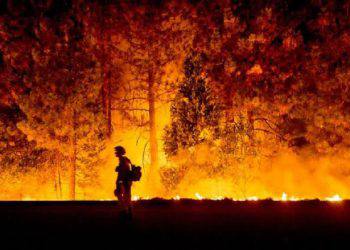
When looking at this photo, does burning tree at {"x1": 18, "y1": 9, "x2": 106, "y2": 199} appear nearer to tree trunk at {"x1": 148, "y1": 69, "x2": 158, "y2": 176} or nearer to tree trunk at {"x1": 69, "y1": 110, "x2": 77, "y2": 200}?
tree trunk at {"x1": 69, "y1": 110, "x2": 77, "y2": 200}

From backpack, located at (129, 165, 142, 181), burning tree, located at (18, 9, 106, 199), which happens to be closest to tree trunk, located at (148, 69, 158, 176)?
burning tree, located at (18, 9, 106, 199)

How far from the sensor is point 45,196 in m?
21.4


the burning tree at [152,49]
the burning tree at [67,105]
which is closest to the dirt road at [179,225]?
the burning tree at [67,105]

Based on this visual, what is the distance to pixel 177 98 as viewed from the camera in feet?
66.1

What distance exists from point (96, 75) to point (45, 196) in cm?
550

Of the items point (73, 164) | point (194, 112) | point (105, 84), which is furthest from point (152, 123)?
point (73, 164)

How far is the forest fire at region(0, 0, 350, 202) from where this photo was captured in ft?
64.5

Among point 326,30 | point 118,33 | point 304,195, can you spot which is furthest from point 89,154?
point 326,30

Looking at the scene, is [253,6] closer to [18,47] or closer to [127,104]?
[127,104]

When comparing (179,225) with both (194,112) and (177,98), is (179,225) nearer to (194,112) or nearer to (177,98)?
(194,112)

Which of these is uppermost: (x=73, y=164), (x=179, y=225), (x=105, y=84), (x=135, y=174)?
(x=105, y=84)

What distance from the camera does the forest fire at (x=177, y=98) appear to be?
774 inches

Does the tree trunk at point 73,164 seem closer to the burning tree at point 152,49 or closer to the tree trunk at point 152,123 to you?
the burning tree at point 152,49

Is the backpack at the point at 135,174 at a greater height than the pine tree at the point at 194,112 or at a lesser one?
lesser
